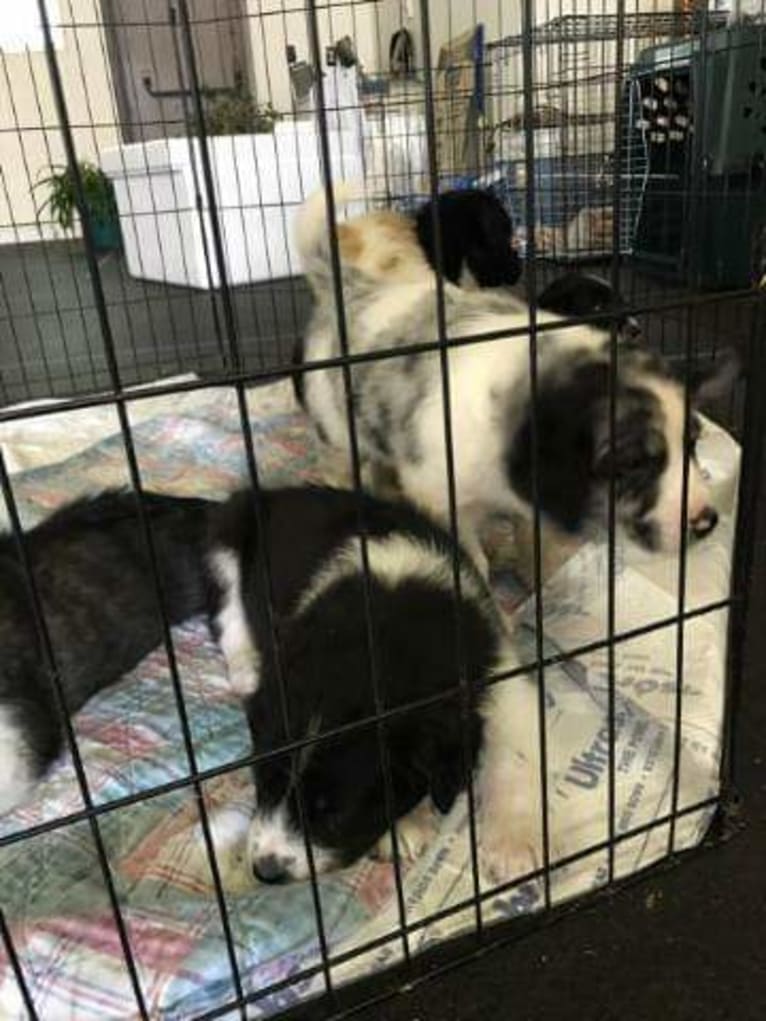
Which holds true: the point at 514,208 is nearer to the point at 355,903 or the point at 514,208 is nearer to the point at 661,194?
the point at 661,194

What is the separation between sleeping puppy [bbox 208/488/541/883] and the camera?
1.04 m

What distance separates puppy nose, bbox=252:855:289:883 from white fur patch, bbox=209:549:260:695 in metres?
0.42

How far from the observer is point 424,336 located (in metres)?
1.87

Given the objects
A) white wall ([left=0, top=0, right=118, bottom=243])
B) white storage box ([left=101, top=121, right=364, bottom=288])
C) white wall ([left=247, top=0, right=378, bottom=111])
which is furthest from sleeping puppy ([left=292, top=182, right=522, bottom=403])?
white wall ([left=0, top=0, right=118, bottom=243])

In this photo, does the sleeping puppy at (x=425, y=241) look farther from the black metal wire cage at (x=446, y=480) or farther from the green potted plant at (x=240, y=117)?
the green potted plant at (x=240, y=117)

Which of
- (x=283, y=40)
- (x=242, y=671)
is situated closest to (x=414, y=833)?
(x=242, y=671)

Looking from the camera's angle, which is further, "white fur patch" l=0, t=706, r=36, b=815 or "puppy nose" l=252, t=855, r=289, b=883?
"white fur patch" l=0, t=706, r=36, b=815

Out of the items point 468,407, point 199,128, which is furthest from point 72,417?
point 199,128

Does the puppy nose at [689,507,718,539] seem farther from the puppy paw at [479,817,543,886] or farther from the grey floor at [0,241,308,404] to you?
the grey floor at [0,241,308,404]

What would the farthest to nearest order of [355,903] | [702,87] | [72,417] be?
[72,417]
[702,87]
[355,903]

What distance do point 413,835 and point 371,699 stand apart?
Result: 268 millimetres

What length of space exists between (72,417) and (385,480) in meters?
1.23

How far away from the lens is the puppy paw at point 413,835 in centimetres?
118

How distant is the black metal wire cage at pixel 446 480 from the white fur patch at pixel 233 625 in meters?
0.10
